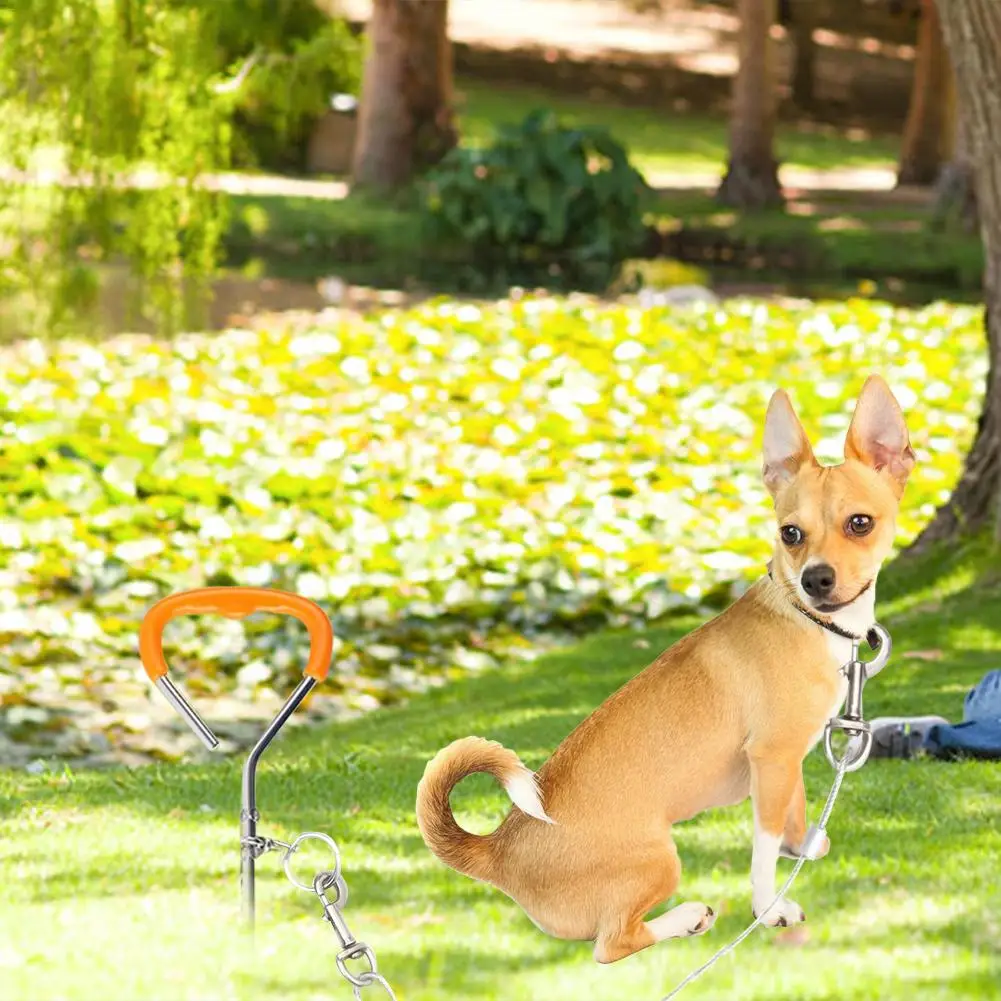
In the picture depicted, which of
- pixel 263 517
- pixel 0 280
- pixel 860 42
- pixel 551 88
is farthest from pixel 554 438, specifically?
pixel 860 42

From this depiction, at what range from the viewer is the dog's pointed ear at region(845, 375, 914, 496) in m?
3.26

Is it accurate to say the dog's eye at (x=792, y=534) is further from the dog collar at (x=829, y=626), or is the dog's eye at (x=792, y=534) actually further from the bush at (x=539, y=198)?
the bush at (x=539, y=198)

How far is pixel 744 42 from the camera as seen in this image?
24078mm

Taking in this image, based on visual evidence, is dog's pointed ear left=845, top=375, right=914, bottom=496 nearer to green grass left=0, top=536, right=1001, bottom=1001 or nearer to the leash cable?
green grass left=0, top=536, right=1001, bottom=1001

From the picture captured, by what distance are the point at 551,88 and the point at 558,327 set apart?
2125cm

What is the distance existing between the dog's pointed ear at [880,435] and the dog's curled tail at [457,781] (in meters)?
0.79

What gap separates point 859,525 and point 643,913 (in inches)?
30.9

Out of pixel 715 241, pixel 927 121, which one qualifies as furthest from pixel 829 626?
pixel 927 121

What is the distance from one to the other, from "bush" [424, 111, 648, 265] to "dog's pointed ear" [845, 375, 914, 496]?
17.1 meters

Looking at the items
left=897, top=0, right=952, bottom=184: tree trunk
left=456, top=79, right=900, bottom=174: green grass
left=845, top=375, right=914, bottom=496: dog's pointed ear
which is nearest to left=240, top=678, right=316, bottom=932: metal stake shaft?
left=845, top=375, right=914, bottom=496: dog's pointed ear

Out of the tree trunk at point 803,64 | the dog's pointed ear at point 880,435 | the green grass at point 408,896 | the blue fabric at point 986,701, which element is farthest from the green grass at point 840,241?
the dog's pointed ear at point 880,435

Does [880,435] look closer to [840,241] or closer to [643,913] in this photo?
[643,913]

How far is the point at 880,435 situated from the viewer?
129 inches

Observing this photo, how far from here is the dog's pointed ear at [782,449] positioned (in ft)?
10.7
